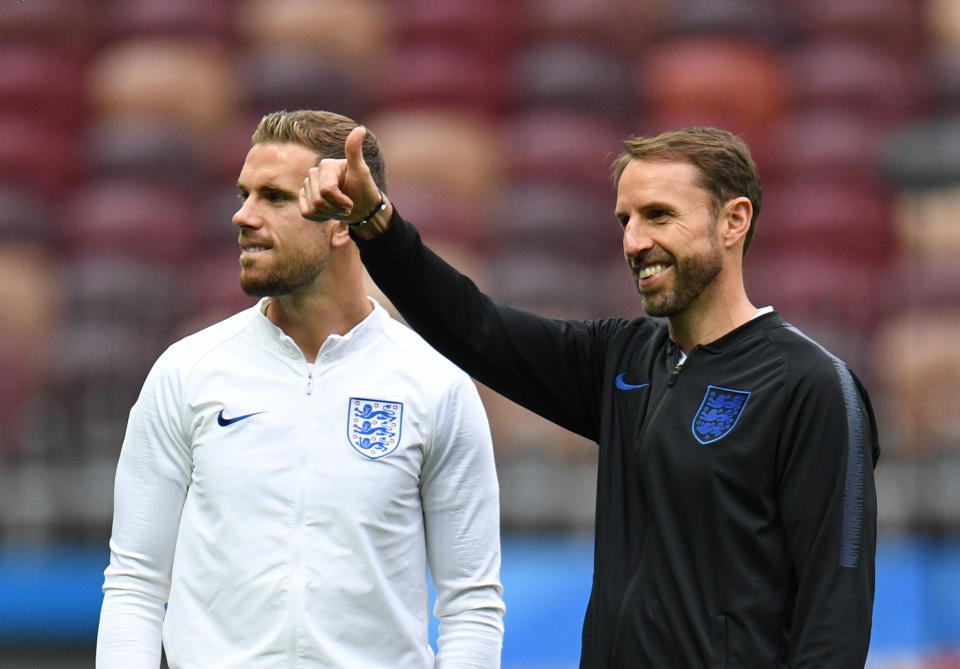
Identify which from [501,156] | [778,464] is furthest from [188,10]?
[778,464]

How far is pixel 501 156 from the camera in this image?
9562 mm

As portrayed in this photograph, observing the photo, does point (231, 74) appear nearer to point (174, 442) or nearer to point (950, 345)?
point (950, 345)

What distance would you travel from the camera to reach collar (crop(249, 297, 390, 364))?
2.80 metres

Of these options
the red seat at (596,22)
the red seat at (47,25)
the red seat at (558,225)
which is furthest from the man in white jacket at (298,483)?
the red seat at (47,25)

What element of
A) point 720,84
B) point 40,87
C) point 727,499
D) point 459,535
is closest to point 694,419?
point 727,499

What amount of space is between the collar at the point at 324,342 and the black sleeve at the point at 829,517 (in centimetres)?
83

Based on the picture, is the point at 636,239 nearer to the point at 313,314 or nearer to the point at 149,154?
the point at 313,314

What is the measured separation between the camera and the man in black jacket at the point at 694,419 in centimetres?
241

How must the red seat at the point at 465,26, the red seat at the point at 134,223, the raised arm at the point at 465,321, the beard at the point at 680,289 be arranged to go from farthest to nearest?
the red seat at the point at 465,26
the red seat at the point at 134,223
the beard at the point at 680,289
the raised arm at the point at 465,321

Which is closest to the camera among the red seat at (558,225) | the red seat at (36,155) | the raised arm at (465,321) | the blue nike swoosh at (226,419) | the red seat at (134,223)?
the raised arm at (465,321)

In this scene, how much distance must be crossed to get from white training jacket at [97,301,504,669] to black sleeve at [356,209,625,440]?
12cm

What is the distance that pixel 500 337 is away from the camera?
2758 mm

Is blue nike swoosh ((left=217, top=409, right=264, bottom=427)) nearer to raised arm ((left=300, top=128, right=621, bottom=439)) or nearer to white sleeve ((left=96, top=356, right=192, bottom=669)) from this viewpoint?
white sleeve ((left=96, top=356, right=192, bottom=669))

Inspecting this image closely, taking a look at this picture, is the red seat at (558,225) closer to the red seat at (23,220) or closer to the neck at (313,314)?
the red seat at (23,220)
